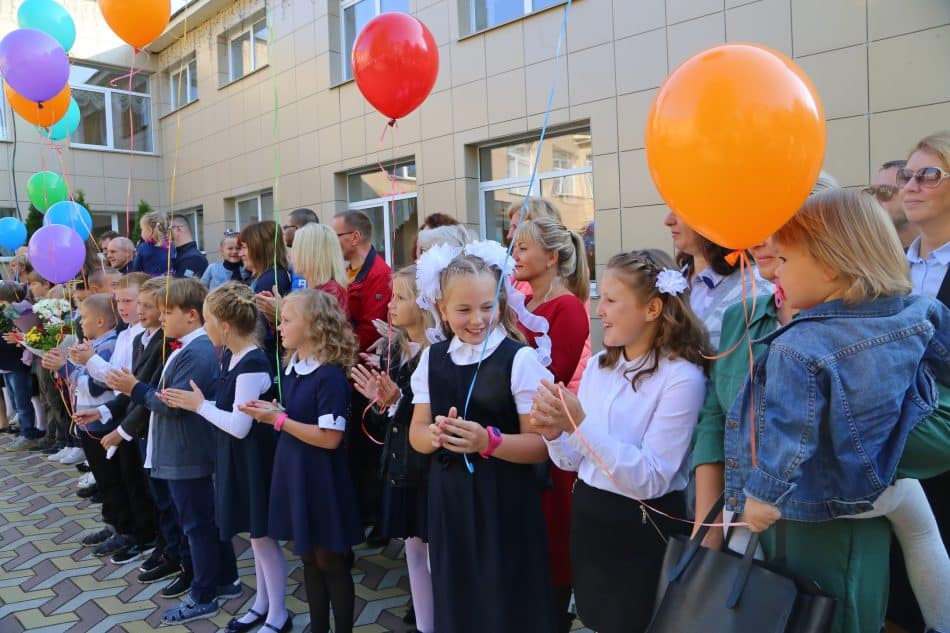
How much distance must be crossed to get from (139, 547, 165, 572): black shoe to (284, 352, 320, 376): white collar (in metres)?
1.71

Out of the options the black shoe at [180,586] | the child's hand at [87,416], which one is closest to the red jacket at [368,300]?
the black shoe at [180,586]

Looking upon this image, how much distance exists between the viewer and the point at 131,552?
13.1 feet

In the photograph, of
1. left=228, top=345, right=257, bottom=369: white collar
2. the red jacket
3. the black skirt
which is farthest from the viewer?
the red jacket

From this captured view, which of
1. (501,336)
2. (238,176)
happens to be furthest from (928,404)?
(238,176)

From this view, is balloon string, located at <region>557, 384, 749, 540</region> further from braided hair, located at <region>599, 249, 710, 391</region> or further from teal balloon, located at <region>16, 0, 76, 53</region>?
teal balloon, located at <region>16, 0, 76, 53</region>

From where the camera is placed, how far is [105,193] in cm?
1312

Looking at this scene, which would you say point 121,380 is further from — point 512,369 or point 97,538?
point 512,369

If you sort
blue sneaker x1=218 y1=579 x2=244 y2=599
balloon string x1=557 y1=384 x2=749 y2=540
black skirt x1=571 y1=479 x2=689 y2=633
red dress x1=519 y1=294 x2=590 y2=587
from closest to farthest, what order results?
balloon string x1=557 y1=384 x2=749 y2=540
black skirt x1=571 y1=479 x2=689 y2=633
red dress x1=519 y1=294 x2=590 y2=587
blue sneaker x1=218 y1=579 x2=244 y2=599

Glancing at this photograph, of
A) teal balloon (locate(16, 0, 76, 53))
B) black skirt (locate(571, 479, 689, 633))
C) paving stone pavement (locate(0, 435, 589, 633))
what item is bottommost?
paving stone pavement (locate(0, 435, 589, 633))

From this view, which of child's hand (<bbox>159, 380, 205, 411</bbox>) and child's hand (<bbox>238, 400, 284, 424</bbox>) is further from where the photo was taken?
child's hand (<bbox>159, 380, 205, 411</bbox>)

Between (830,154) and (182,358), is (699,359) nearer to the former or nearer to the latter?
(182,358)

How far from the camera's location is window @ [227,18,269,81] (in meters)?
10.7

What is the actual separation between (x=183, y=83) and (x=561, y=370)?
12.8m

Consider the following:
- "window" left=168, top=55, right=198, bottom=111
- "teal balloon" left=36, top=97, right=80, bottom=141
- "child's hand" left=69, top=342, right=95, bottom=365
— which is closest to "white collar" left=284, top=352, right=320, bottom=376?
"child's hand" left=69, top=342, right=95, bottom=365
